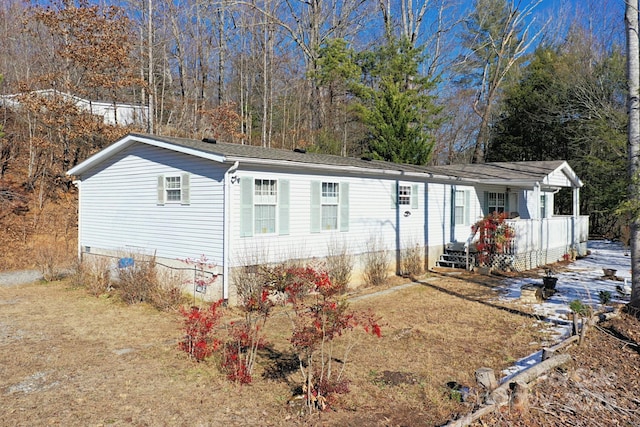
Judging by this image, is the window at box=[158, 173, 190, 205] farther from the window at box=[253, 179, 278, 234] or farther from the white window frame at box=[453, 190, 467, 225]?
the white window frame at box=[453, 190, 467, 225]

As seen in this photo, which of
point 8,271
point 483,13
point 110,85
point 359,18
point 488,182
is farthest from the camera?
point 483,13

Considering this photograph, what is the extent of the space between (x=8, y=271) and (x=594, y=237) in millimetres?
26429

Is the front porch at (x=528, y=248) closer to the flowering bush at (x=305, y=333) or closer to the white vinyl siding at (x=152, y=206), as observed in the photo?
the white vinyl siding at (x=152, y=206)

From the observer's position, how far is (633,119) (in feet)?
27.4

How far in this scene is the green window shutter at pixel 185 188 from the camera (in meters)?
9.96

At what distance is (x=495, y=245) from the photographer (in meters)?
13.7

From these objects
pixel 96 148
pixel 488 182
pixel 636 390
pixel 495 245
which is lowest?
pixel 636 390

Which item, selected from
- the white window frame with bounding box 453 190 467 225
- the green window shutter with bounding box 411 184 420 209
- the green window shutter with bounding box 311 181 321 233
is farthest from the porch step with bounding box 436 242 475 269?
the green window shutter with bounding box 311 181 321 233

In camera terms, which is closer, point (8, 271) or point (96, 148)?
point (8, 271)

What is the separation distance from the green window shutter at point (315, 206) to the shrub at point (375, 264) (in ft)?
6.75

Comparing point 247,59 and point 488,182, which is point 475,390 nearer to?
point 488,182

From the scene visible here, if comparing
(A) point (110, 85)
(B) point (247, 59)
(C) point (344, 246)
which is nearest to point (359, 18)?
(B) point (247, 59)

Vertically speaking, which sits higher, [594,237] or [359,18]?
[359,18]

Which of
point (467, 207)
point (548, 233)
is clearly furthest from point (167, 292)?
Answer: point (548, 233)
